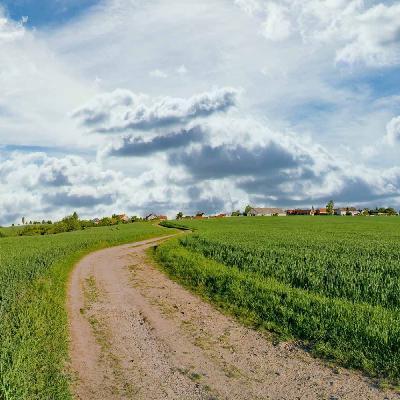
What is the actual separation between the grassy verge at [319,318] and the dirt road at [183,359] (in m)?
0.70

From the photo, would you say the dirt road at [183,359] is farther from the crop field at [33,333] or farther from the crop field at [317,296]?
the crop field at [317,296]

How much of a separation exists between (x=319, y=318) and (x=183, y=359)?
15.8 feet

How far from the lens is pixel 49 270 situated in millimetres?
26250

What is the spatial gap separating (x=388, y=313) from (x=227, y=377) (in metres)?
6.45

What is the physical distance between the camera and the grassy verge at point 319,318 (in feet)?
36.2

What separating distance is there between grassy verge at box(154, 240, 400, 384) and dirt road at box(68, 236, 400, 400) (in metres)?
0.70

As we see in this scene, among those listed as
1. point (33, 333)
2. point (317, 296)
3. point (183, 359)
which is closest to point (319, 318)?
point (317, 296)

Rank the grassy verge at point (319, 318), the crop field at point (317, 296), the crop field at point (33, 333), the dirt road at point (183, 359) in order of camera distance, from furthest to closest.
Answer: the crop field at point (317, 296) → the grassy verge at point (319, 318) → the dirt road at point (183, 359) → the crop field at point (33, 333)

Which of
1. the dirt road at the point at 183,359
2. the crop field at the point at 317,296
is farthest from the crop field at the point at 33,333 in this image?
the crop field at the point at 317,296

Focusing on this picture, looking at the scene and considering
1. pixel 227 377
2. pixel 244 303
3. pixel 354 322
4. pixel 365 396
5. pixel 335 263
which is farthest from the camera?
pixel 335 263

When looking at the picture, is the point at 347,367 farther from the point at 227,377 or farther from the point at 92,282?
the point at 92,282

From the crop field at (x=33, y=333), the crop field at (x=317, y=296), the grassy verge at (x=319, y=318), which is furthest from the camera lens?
the crop field at (x=317, y=296)

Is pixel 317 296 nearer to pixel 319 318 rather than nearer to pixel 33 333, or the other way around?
pixel 319 318

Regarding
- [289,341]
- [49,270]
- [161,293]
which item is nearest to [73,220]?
[49,270]
